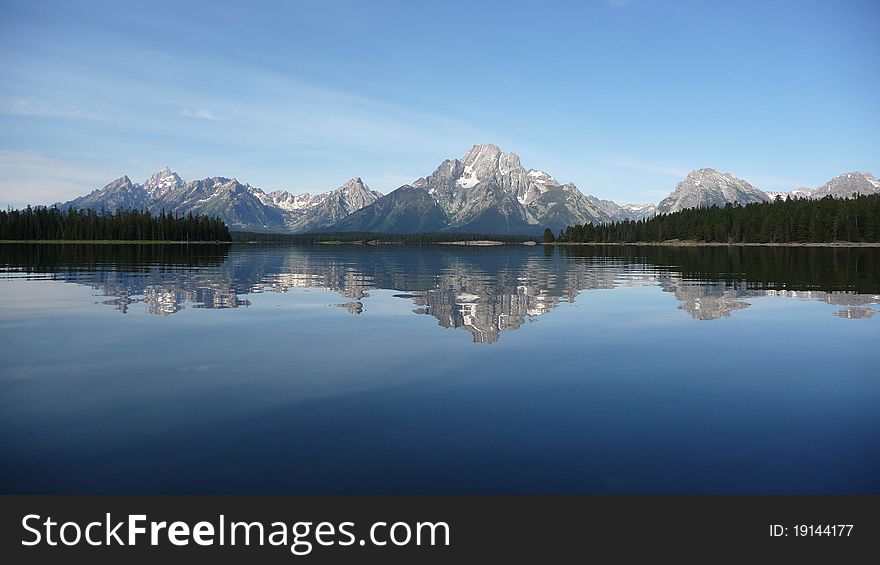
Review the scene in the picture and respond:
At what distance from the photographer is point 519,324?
35969 mm

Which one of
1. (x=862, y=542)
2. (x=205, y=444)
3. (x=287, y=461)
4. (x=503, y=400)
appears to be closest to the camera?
(x=862, y=542)

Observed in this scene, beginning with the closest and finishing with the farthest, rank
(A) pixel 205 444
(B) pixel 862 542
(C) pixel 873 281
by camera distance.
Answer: (B) pixel 862 542
(A) pixel 205 444
(C) pixel 873 281

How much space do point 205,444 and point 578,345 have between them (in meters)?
19.1

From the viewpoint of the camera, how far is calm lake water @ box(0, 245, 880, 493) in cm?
1298

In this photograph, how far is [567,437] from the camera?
1536 centimetres

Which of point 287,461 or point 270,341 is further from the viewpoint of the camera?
point 270,341

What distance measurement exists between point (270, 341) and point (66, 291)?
34277 millimetres

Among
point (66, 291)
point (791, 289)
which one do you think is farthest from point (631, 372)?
point (66, 291)

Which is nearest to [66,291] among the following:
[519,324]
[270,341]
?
[270,341]

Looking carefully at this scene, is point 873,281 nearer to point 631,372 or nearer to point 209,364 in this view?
point 631,372

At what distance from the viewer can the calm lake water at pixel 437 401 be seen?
1298 cm

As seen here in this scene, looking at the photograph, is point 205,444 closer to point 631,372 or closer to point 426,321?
point 631,372

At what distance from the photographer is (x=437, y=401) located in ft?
61.8

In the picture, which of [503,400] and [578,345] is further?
[578,345]
